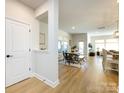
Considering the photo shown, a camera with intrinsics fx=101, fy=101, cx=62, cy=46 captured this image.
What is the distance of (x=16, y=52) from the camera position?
3467mm

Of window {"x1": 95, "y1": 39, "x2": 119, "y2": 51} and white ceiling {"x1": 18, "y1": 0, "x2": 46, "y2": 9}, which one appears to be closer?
white ceiling {"x1": 18, "y1": 0, "x2": 46, "y2": 9}

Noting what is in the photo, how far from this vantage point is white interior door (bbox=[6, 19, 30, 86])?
3186 millimetres

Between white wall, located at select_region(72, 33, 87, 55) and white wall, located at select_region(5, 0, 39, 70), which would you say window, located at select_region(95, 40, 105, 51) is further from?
white wall, located at select_region(5, 0, 39, 70)

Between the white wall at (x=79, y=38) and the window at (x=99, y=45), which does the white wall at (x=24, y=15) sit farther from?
the window at (x=99, y=45)

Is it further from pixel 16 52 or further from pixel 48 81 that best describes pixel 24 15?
pixel 48 81

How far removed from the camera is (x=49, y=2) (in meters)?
3.32

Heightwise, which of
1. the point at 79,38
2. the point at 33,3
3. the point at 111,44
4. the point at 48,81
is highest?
the point at 33,3

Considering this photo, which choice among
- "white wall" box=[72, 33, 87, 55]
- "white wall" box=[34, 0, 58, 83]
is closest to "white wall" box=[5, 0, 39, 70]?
"white wall" box=[34, 0, 58, 83]

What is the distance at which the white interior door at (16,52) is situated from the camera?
3.19m

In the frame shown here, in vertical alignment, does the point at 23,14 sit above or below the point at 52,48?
above

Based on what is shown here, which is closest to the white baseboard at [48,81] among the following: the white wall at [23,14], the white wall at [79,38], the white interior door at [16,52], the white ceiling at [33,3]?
the white interior door at [16,52]

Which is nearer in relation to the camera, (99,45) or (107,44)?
(107,44)

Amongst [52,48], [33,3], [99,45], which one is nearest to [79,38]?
[99,45]
